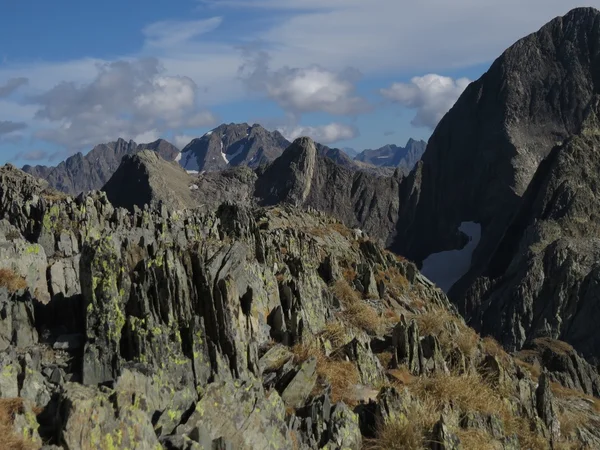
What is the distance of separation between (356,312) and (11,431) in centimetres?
1995

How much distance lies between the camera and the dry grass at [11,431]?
1102 cm

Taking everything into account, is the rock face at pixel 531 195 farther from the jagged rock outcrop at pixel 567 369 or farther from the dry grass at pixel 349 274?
the dry grass at pixel 349 274

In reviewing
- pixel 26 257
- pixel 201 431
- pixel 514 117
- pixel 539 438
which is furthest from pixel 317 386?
pixel 514 117

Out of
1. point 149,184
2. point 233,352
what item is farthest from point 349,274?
point 149,184

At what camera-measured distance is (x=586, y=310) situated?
334 ft

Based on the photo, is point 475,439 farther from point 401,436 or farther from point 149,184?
point 149,184

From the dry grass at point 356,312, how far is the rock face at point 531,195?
70271 millimetres

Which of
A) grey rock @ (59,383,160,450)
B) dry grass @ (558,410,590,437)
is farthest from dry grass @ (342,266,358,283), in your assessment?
grey rock @ (59,383,160,450)

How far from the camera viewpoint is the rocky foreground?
499 inches

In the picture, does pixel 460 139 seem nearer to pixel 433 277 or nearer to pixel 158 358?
pixel 433 277

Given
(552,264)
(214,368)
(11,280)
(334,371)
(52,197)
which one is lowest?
(552,264)

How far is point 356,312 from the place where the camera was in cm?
2992

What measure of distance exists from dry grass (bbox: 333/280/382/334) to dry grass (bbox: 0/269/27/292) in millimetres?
12938

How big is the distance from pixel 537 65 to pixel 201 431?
199 m
